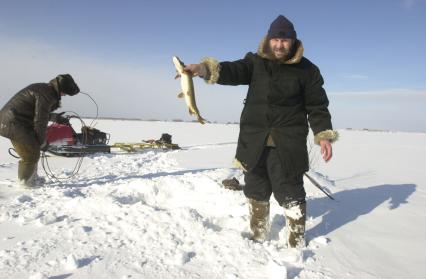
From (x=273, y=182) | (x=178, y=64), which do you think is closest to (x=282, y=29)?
(x=178, y=64)

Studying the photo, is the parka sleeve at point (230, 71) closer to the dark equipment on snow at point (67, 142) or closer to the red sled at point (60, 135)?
the dark equipment on snow at point (67, 142)

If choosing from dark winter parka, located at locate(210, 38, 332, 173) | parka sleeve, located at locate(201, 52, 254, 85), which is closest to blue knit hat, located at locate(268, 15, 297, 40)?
dark winter parka, located at locate(210, 38, 332, 173)

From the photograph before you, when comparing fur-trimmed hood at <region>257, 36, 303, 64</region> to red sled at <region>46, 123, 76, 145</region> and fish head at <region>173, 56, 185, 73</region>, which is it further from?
red sled at <region>46, 123, 76, 145</region>

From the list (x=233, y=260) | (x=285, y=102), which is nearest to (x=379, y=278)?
(x=233, y=260)

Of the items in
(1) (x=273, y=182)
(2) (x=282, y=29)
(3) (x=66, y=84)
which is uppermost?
(2) (x=282, y=29)

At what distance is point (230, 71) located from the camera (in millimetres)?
3352

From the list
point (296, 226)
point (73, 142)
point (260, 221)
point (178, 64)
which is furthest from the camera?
point (73, 142)

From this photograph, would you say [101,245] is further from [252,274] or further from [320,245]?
[320,245]

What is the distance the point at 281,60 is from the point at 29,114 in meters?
4.23

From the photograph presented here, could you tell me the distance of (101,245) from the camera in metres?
3.21

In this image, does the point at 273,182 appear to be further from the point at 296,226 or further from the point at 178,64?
the point at 178,64

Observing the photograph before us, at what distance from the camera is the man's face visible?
10.7 ft

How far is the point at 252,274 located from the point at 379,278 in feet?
3.27

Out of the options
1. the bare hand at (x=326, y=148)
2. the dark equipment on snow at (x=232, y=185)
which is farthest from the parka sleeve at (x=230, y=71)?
the dark equipment on snow at (x=232, y=185)
